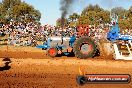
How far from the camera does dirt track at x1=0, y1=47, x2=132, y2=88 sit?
9305mm

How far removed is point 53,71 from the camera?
12.0 metres

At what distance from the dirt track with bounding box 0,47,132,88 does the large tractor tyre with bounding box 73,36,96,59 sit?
2.41 ft

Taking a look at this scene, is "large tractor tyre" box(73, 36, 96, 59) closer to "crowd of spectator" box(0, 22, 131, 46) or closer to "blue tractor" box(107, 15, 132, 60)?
"blue tractor" box(107, 15, 132, 60)

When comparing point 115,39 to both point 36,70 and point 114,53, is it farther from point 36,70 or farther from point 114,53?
point 36,70

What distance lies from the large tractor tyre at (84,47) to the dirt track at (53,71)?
2.41ft

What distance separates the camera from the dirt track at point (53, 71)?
366 inches

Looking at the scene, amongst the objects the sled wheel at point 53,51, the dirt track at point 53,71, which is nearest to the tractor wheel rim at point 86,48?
the dirt track at point 53,71

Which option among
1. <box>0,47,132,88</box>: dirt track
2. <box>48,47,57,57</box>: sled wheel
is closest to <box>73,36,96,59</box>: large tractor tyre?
<box>0,47,132,88</box>: dirt track

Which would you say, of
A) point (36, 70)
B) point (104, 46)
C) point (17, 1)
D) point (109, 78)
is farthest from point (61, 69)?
point (17, 1)

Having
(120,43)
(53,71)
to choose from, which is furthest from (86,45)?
(53,71)

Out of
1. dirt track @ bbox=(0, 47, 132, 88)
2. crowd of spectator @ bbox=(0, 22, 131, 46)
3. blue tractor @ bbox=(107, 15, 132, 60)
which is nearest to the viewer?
dirt track @ bbox=(0, 47, 132, 88)

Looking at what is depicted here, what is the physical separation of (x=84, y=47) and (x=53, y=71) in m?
3.85

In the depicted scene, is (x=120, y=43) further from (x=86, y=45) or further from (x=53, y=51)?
(x=53, y=51)

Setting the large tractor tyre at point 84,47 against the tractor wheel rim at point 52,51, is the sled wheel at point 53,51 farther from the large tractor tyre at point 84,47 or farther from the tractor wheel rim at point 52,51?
the large tractor tyre at point 84,47
